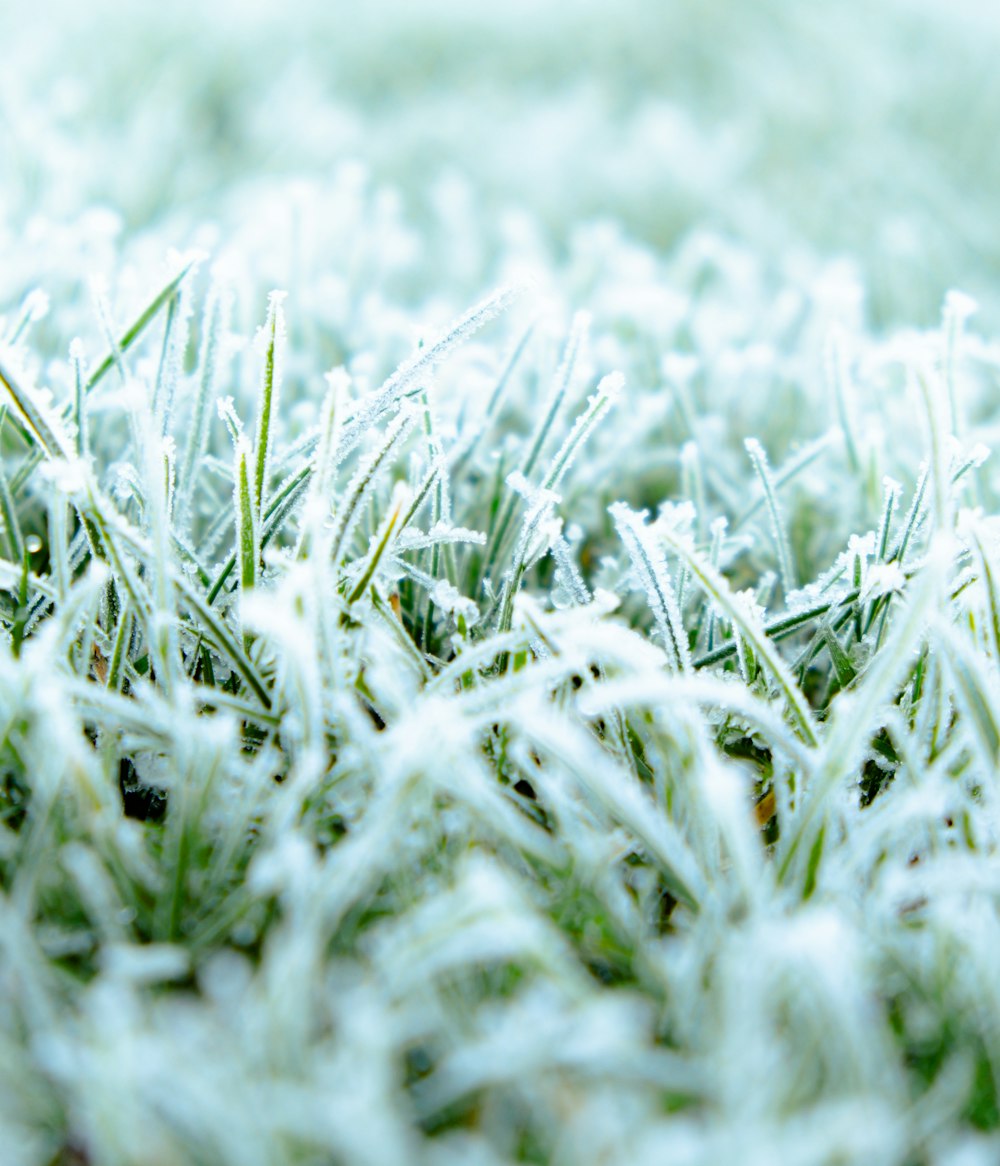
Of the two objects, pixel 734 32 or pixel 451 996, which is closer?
pixel 451 996

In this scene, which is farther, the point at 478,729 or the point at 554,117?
the point at 554,117

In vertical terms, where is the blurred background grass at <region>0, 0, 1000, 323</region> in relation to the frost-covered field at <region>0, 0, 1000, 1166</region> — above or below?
above

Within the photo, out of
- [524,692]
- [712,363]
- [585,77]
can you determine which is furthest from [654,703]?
[585,77]

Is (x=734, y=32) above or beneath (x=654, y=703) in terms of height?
above

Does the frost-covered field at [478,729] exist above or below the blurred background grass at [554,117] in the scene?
below

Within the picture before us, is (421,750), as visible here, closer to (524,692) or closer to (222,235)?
(524,692)

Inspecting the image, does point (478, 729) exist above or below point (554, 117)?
below

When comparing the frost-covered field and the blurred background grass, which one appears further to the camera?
the blurred background grass

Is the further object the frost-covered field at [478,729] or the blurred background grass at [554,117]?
the blurred background grass at [554,117]
